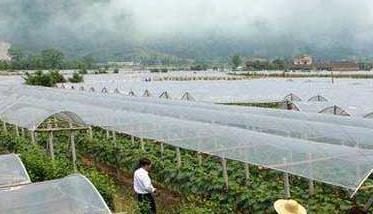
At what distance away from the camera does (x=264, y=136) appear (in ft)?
34.6

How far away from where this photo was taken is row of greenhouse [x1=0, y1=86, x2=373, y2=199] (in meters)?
8.11

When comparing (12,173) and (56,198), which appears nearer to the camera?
(56,198)

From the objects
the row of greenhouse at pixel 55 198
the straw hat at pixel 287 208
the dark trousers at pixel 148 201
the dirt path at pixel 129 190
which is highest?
the straw hat at pixel 287 208

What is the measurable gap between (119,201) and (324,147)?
13.5ft

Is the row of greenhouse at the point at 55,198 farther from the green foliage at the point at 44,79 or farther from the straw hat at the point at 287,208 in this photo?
the green foliage at the point at 44,79

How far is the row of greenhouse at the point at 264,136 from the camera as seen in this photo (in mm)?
8109

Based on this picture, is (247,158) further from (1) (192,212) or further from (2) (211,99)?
(2) (211,99)

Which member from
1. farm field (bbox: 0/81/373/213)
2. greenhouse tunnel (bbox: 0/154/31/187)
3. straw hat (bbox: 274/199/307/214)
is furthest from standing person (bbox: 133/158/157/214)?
straw hat (bbox: 274/199/307/214)

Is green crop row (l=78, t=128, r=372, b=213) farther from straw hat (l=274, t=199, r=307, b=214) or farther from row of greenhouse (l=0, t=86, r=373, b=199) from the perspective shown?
straw hat (l=274, t=199, r=307, b=214)

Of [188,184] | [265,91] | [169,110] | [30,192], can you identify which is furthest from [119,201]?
[265,91]

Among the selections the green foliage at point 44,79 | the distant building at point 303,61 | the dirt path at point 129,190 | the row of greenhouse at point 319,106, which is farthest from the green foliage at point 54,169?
the distant building at point 303,61

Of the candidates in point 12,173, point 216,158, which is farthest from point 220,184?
point 12,173

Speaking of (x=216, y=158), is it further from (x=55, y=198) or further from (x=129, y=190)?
(x=55, y=198)

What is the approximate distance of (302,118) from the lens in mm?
15125
